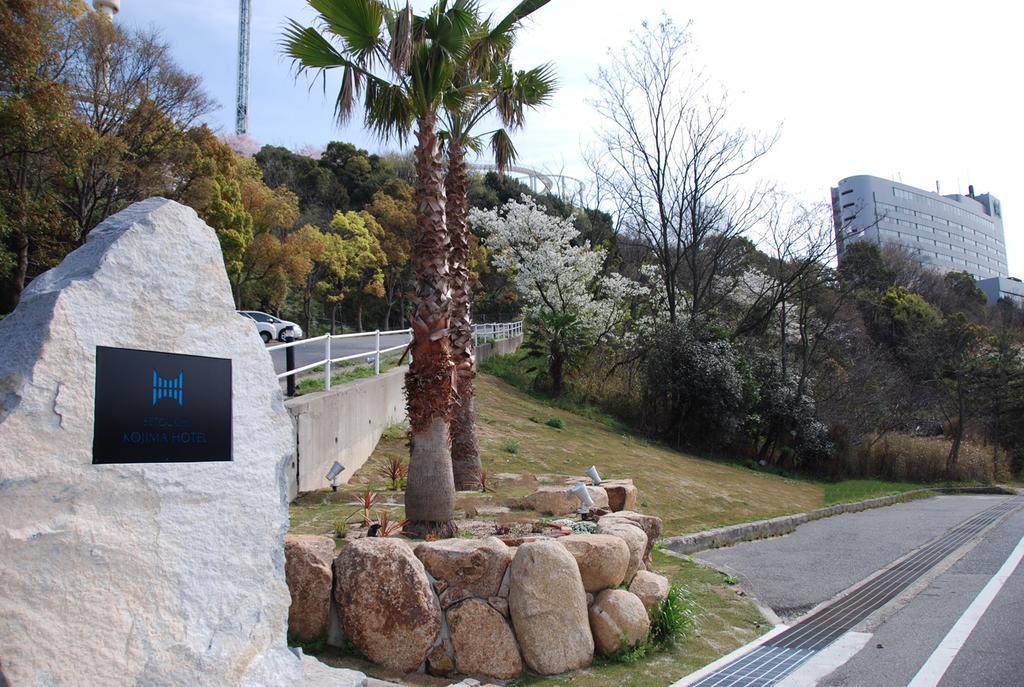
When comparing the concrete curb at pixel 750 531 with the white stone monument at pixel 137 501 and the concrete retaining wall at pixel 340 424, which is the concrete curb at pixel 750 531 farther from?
the white stone monument at pixel 137 501

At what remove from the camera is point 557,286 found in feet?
105

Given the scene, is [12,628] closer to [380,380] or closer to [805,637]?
[805,637]

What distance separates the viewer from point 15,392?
3494 mm

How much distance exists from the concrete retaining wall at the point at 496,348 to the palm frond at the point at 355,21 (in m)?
21.0

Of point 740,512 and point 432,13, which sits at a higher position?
point 432,13

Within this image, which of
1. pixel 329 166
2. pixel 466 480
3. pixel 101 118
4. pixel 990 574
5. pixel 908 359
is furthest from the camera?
pixel 329 166

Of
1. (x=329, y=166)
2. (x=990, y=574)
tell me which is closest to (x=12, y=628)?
(x=990, y=574)

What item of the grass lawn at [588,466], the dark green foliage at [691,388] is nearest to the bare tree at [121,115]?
the grass lawn at [588,466]

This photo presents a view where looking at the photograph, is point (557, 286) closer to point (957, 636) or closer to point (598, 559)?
point (957, 636)

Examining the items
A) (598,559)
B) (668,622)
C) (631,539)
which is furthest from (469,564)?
(668,622)

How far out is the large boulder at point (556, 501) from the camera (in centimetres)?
938

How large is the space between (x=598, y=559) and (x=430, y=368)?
2.88 meters

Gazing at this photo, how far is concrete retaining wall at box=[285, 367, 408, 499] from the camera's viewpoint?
1038 cm

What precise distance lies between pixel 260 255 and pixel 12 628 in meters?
33.6
